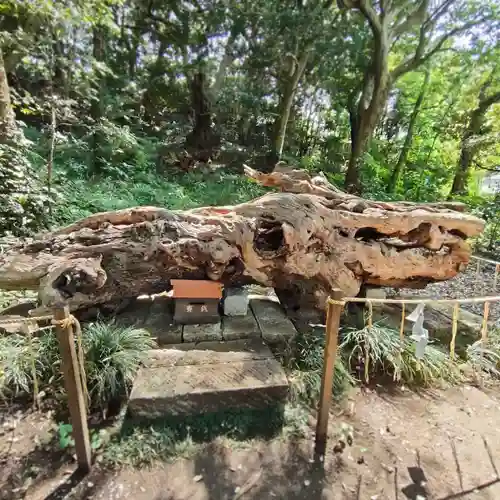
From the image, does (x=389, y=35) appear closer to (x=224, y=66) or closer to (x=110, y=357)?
Result: (x=224, y=66)

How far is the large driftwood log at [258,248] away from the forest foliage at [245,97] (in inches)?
114

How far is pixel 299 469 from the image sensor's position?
2074 mm

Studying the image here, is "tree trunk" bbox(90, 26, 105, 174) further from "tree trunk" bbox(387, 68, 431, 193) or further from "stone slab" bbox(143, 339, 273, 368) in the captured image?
"tree trunk" bbox(387, 68, 431, 193)

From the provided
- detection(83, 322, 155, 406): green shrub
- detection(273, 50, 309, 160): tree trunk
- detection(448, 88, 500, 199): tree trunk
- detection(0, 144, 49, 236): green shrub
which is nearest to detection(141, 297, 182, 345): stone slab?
detection(83, 322, 155, 406): green shrub

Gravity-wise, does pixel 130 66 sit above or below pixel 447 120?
above

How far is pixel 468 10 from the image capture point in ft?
27.2

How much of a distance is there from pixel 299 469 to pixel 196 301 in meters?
1.69

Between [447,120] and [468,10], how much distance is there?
10.7 ft

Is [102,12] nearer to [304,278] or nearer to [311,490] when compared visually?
[304,278]

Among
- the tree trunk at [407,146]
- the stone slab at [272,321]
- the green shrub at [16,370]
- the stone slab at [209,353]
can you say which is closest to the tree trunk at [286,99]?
the tree trunk at [407,146]

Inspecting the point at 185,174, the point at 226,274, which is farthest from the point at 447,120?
the point at 226,274

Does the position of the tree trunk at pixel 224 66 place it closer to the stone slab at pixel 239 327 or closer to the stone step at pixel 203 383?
the stone slab at pixel 239 327

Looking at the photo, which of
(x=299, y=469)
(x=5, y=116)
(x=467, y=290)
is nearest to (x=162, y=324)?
(x=299, y=469)

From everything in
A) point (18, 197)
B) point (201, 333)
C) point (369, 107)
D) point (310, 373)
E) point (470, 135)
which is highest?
point (369, 107)
